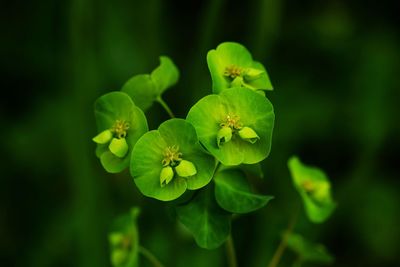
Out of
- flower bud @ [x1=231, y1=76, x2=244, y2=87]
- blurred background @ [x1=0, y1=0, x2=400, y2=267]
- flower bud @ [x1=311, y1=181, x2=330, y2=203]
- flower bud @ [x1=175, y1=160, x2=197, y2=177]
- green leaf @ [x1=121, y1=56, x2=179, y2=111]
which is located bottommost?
blurred background @ [x1=0, y1=0, x2=400, y2=267]

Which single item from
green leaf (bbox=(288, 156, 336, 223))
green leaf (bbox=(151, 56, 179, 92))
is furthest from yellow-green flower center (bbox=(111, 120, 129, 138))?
green leaf (bbox=(288, 156, 336, 223))

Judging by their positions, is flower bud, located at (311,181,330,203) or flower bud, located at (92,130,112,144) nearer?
flower bud, located at (92,130,112,144)

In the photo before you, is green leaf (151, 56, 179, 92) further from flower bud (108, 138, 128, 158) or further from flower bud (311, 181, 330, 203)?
flower bud (311, 181, 330, 203)

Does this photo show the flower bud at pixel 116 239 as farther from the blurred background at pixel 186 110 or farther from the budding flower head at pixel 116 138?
the blurred background at pixel 186 110

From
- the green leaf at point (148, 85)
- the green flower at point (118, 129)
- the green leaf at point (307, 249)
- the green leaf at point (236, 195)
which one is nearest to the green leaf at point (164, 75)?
the green leaf at point (148, 85)

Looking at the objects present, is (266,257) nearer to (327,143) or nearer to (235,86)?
(327,143)

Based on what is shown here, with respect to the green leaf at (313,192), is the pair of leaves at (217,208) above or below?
above
